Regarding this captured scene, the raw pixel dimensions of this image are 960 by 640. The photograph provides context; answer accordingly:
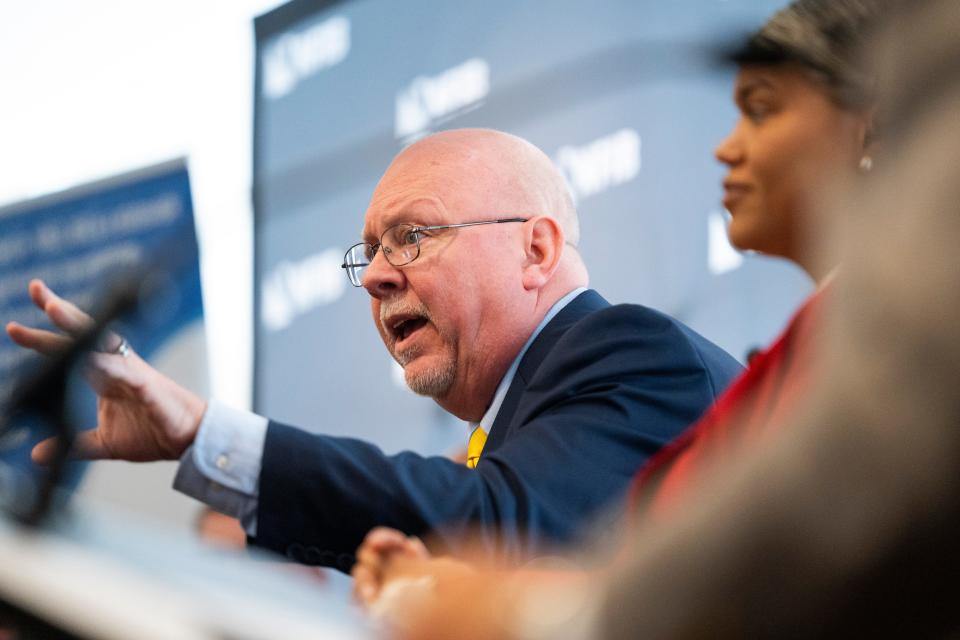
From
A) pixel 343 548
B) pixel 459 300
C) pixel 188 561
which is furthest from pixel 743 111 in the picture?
pixel 459 300

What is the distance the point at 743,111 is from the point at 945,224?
634 mm

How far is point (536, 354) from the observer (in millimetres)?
2078

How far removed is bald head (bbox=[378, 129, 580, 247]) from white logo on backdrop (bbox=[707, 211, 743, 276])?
993 millimetres

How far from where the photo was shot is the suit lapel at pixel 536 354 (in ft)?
6.35

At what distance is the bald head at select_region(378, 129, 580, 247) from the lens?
226 cm

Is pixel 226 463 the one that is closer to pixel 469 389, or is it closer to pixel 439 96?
pixel 469 389

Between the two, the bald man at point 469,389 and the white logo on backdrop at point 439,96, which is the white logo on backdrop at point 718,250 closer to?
the white logo on backdrop at point 439,96

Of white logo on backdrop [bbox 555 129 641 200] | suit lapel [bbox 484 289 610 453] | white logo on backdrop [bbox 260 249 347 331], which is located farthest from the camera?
white logo on backdrop [bbox 260 249 347 331]

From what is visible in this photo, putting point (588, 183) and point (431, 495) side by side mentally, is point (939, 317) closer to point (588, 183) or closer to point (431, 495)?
point (431, 495)

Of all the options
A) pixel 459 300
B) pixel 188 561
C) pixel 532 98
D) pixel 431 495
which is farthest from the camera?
pixel 532 98

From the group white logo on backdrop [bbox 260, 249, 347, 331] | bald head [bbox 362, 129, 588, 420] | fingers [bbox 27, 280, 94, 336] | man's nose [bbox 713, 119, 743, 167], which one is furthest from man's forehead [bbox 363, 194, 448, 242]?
white logo on backdrop [bbox 260, 249, 347, 331]

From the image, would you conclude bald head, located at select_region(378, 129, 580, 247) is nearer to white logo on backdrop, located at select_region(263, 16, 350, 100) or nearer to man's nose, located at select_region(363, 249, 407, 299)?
man's nose, located at select_region(363, 249, 407, 299)

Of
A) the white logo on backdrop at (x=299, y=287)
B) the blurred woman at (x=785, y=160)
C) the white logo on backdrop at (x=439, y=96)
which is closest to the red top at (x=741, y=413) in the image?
the blurred woman at (x=785, y=160)

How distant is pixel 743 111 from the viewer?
103cm
